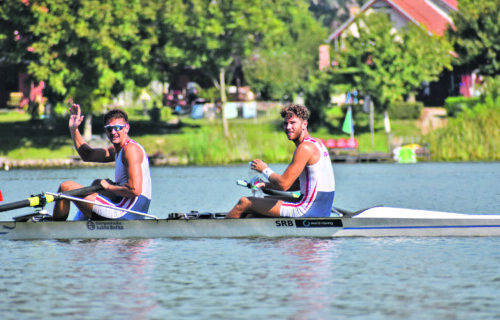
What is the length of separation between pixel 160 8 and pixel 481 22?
25.4 m

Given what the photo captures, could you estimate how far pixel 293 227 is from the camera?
1694 centimetres

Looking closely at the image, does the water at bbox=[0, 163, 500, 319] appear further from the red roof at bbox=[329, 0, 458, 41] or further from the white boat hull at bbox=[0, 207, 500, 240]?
the red roof at bbox=[329, 0, 458, 41]

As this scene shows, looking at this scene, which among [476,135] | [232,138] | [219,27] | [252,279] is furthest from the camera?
[219,27]

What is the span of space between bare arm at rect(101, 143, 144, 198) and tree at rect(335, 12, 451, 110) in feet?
167

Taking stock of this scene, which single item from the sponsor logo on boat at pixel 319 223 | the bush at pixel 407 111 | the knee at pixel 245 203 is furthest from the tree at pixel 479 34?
the knee at pixel 245 203

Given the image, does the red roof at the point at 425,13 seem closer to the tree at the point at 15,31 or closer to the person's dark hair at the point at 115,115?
the tree at the point at 15,31

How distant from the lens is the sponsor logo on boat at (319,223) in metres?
16.9

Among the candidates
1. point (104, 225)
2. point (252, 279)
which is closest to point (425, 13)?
point (104, 225)

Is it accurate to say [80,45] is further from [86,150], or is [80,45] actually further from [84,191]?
[84,191]

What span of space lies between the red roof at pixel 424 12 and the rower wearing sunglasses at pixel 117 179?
64989 mm

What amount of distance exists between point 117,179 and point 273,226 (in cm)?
261

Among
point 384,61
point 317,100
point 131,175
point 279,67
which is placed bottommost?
point 131,175

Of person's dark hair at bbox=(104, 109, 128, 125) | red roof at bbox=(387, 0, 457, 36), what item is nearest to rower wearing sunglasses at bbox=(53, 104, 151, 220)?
person's dark hair at bbox=(104, 109, 128, 125)

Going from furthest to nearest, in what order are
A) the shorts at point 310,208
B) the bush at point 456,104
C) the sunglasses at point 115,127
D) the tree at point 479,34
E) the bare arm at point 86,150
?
the tree at point 479,34, the bush at point 456,104, the bare arm at point 86,150, the shorts at point 310,208, the sunglasses at point 115,127
